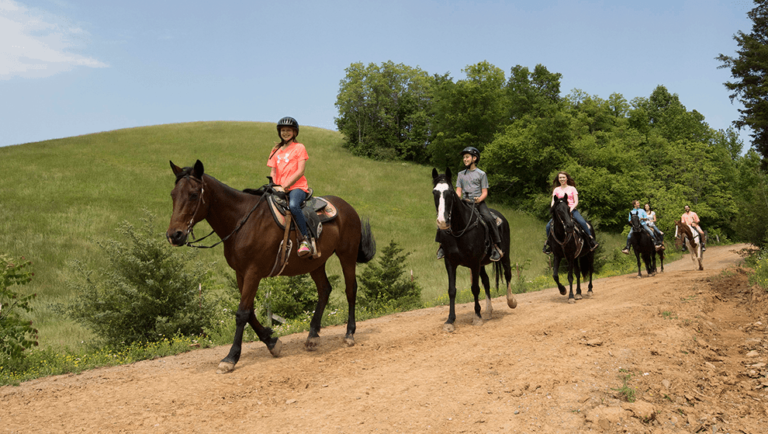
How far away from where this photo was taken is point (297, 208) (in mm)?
7230

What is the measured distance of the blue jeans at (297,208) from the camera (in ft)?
23.7

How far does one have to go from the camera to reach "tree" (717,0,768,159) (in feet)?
66.8

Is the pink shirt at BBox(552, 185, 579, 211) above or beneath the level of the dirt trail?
above

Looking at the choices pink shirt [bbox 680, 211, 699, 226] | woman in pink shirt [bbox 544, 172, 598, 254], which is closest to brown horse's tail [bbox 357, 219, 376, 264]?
woman in pink shirt [bbox 544, 172, 598, 254]

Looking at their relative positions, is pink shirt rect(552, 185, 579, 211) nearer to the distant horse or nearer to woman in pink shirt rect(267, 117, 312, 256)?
woman in pink shirt rect(267, 117, 312, 256)

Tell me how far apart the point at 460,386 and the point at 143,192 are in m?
40.1

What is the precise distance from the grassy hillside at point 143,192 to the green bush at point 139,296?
2.00 ft

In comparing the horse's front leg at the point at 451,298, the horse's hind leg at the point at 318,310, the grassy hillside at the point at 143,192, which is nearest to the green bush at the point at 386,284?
the grassy hillside at the point at 143,192

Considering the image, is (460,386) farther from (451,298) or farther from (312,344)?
(451,298)

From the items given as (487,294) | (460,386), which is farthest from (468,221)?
(460,386)

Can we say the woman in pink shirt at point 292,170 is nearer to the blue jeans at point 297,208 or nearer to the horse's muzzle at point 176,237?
the blue jeans at point 297,208

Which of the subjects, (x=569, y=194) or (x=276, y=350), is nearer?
(x=276, y=350)

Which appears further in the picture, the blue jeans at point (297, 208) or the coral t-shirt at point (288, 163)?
the coral t-shirt at point (288, 163)

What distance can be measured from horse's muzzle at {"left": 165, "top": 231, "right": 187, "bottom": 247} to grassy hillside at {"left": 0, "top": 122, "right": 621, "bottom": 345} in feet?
16.0
